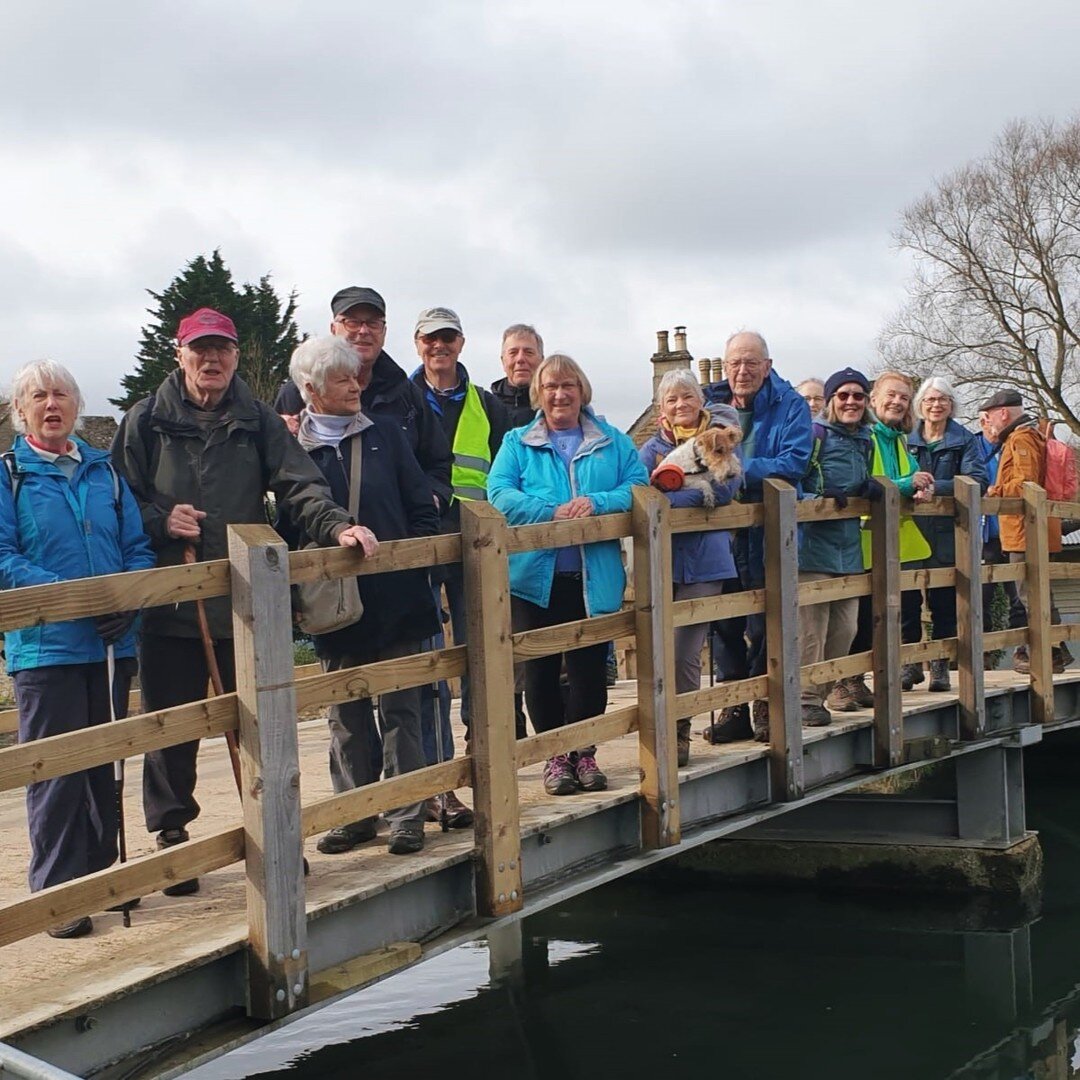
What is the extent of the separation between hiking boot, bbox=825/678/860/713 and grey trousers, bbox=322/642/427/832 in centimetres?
367

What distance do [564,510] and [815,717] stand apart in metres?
2.57

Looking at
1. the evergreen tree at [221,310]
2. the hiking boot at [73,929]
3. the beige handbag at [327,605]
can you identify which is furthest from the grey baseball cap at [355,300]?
the evergreen tree at [221,310]

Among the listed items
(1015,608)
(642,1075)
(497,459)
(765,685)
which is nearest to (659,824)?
(765,685)

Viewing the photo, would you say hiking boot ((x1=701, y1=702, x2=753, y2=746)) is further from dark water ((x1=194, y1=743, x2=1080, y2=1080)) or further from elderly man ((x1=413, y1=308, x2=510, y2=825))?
dark water ((x1=194, y1=743, x2=1080, y2=1080))

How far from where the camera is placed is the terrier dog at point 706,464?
6.62 m

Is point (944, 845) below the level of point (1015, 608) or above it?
below

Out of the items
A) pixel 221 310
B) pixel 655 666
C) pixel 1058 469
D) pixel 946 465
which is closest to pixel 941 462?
pixel 946 465

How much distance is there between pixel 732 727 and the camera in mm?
7539

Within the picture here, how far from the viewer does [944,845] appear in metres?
10.7

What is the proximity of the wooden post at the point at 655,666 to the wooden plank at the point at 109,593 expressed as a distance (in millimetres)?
2150

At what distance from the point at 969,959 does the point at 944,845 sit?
3.36 ft

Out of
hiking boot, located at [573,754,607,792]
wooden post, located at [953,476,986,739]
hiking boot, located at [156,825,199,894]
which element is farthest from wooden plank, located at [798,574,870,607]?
hiking boot, located at [156,825,199,894]

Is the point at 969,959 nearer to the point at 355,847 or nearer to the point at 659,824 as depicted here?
the point at 659,824

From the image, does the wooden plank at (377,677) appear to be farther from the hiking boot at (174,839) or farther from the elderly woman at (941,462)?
the elderly woman at (941,462)
